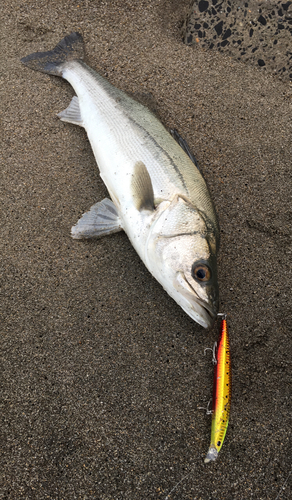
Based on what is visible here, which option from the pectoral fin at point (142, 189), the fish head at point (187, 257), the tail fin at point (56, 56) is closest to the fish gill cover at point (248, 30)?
the tail fin at point (56, 56)

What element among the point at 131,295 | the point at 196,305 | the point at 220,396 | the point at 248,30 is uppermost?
the point at 248,30

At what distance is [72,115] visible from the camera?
3176 millimetres

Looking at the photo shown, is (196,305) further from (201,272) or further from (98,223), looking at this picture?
(98,223)

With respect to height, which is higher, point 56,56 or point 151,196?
point 56,56

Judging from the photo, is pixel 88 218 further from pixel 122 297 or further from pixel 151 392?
pixel 151 392

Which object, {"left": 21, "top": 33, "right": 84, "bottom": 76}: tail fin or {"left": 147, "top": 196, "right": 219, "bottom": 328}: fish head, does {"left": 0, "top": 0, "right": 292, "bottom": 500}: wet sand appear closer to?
{"left": 21, "top": 33, "right": 84, "bottom": 76}: tail fin

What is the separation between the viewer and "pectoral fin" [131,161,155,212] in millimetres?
2529

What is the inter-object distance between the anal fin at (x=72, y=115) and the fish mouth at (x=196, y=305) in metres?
1.86

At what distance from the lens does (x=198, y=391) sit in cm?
245

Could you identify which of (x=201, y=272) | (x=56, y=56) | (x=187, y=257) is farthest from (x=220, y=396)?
(x=56, y=56)

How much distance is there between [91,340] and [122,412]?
560 mm

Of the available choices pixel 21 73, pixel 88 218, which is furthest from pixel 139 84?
pixel 88 218

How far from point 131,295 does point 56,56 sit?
258 centimetres

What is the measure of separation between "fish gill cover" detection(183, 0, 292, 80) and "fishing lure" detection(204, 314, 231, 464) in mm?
2889
